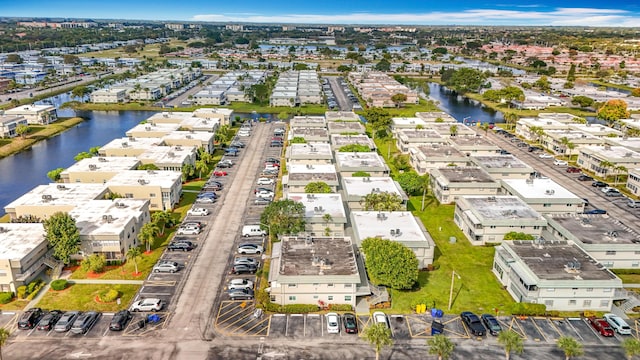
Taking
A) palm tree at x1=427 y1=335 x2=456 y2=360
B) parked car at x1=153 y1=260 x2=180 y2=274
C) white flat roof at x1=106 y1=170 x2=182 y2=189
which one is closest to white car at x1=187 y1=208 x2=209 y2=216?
white flat roof at x1=106 y1=170 x2=182 y2=189

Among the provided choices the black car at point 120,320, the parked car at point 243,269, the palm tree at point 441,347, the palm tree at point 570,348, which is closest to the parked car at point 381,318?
the palm tree at point 441,347

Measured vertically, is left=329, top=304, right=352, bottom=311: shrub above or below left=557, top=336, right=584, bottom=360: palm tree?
below

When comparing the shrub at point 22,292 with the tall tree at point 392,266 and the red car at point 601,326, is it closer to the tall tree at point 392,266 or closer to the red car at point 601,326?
the tall tree at point 392,266

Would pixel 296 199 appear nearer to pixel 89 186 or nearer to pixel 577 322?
pixel 89 186

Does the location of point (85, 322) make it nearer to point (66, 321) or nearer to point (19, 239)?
point (66, 321)

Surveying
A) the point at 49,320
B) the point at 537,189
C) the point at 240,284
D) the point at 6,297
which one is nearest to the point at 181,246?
the point at 240,284

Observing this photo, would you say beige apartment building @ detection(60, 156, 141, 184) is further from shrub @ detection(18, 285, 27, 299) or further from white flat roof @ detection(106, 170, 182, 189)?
shrub @ detection(18, 285, 27, 299)
